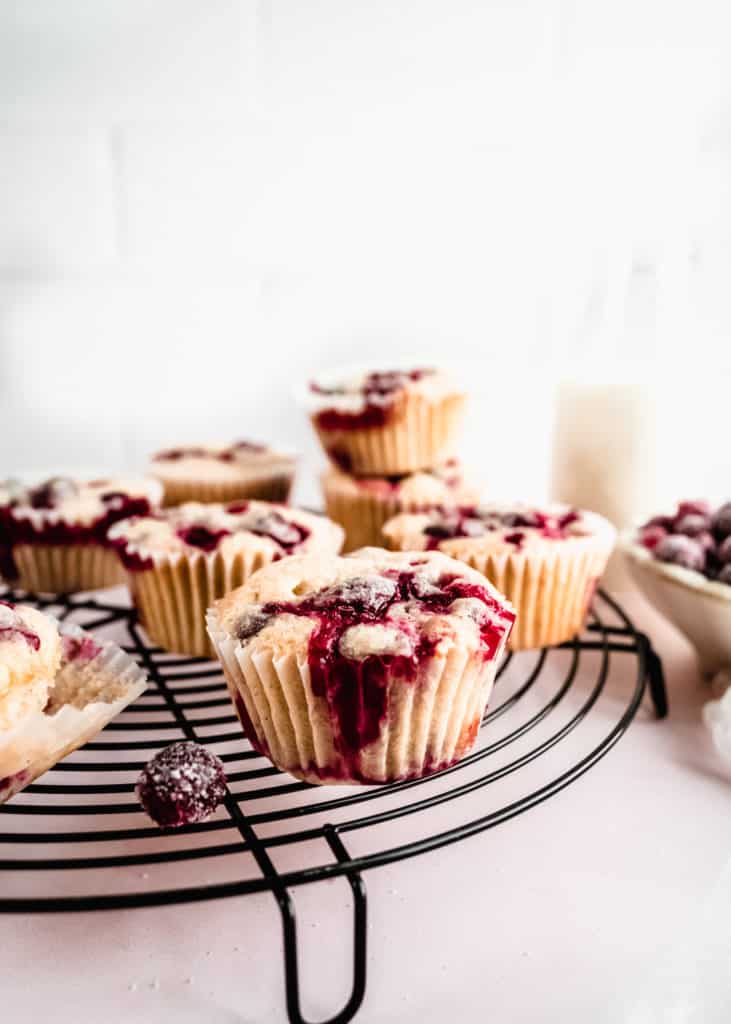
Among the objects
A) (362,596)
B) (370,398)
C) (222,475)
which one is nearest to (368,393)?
(370,398)

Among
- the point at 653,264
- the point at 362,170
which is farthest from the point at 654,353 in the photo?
the point at 362,170

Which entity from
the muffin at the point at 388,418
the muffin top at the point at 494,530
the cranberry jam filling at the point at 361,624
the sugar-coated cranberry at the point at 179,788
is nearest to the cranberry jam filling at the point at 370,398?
the muffin at the point at 388,418

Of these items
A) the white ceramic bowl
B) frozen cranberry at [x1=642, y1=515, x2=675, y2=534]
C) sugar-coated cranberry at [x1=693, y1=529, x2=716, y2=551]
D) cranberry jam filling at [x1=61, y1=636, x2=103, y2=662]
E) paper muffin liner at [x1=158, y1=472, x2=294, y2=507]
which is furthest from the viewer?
paper muffin liner at [x1=158, y1=472, x2=294, y2=507]

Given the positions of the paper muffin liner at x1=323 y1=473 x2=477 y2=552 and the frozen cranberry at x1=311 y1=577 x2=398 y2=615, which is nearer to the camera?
the frozen cranberry at x1=311 y1=577 x2=398 y2=615

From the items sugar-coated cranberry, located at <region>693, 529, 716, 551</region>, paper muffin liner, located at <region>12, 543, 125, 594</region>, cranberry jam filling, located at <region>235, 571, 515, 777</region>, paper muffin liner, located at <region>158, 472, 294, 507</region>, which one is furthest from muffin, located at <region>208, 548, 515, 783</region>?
paper muffin liner, located at <region>158, 472, 294, 507</region>

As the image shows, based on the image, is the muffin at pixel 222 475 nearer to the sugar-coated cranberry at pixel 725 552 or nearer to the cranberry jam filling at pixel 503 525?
the cranberry jam filling at pixel 503 525

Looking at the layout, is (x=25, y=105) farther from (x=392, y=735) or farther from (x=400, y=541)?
(x=392, y=735)

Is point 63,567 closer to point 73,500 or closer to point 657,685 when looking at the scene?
point 73,500

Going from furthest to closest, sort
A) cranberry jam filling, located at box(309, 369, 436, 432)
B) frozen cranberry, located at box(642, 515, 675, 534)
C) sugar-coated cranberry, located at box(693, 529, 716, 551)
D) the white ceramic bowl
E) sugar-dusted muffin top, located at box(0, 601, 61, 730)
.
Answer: cranberry jam filling, located at box(309, 369, 436, 432) → frozen cranberry, located at box(642, 515, 675, 534) → sugar-coated cranberry, located at box(693, 529, 716, 551) → the white ceramic bowl → sugar-dusted muffin top, located at box(0, 601, 61, 730)

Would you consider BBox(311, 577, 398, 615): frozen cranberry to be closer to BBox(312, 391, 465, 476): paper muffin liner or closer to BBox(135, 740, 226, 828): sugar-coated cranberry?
BBox(135, 740, 226, 828): sugar-coated cranberry
